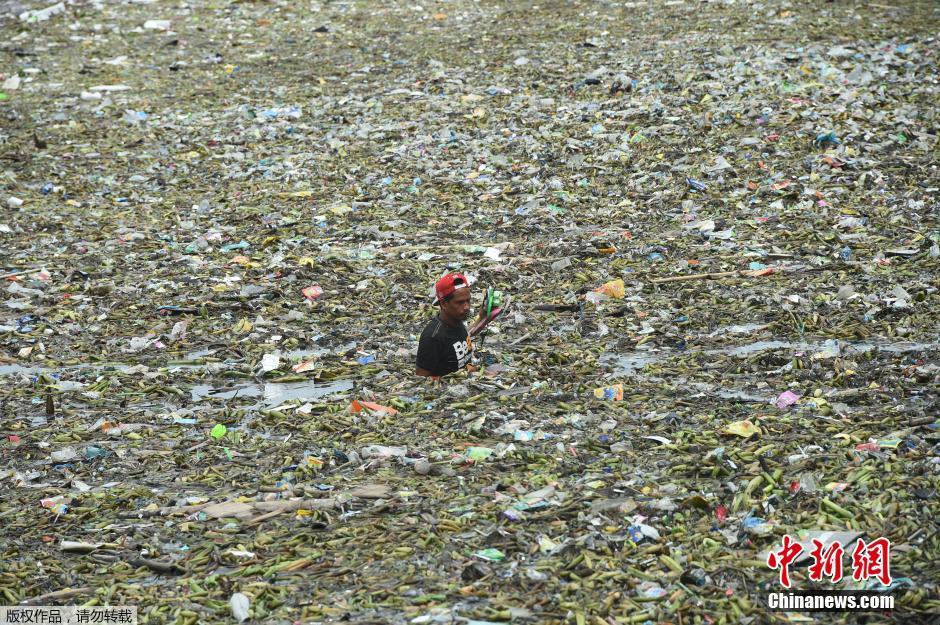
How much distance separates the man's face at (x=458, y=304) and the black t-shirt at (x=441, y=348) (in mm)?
91

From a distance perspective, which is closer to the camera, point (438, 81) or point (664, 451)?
point (664, 451)

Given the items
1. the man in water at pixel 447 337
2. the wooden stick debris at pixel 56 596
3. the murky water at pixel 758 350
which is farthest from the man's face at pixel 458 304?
the wooden stick debris at pixel 56 596

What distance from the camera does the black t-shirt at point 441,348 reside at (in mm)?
5598

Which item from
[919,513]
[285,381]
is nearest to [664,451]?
[919,513]

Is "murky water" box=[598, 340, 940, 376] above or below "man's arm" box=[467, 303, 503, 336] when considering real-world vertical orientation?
below

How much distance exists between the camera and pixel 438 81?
11.8 m

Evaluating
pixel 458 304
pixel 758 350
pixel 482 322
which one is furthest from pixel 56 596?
pixel 758 350

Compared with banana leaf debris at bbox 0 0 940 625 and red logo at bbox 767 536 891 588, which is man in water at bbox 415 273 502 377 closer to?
banana leaf debris at bbox 0 0 940 625

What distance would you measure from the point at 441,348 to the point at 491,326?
37.9 inches

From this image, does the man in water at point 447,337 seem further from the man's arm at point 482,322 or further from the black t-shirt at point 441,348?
the man's arm at point 482,322

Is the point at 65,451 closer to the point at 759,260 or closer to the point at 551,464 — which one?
the point at 551,464

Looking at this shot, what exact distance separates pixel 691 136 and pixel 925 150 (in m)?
2.20

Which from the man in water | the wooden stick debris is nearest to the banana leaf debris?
the wooden stick debris

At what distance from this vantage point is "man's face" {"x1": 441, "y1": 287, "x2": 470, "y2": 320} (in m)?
5.48
